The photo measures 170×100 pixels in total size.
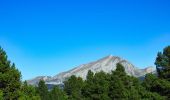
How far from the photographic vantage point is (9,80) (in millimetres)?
42406

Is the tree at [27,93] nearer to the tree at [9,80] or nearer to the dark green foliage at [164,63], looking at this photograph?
the tree at [9,80]

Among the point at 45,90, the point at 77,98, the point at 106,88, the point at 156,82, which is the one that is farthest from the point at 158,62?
the point at 45,90

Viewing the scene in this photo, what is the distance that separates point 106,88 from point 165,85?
9275 millimetres

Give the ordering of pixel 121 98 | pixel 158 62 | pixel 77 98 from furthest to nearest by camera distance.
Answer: pixel 77 98 < pixel 158 62 < pixel 121 98

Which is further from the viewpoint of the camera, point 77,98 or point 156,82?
point 77,98

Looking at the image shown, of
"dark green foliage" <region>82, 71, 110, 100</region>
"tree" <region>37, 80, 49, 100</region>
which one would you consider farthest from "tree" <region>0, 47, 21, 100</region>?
"tree" <region>37, 80, 49, 100</region>

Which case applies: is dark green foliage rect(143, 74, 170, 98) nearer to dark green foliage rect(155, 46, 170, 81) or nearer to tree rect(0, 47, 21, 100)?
dark green foliage rect(155, 46, 170, 81)

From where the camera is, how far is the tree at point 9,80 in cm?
4203

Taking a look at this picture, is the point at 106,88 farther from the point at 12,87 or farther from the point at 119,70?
the point at 12,87

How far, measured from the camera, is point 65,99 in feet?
309

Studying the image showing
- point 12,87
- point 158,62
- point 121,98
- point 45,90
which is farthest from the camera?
point 45,90

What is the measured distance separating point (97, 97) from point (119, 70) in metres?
7.32

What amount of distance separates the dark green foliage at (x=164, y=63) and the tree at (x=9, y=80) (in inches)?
1505

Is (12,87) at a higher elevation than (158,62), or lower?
lower
